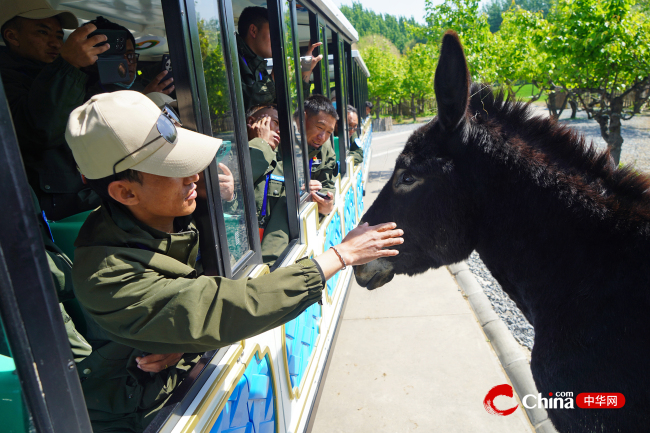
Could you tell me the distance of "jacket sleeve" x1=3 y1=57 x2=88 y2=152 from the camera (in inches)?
60.1

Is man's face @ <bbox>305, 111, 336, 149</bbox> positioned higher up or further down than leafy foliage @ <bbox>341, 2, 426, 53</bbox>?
further down

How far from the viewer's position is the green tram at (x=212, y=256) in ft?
2.61

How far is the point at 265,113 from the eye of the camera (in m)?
2.84

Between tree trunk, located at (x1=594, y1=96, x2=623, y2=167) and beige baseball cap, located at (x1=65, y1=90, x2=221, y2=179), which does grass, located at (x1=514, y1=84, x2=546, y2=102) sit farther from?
beige baseball cap, located at (x1=65, y1=90, x2=221, y2=179)

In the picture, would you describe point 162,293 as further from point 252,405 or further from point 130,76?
point 130,76

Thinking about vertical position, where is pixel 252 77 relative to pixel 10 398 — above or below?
above

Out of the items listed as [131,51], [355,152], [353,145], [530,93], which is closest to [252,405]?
[131,51]

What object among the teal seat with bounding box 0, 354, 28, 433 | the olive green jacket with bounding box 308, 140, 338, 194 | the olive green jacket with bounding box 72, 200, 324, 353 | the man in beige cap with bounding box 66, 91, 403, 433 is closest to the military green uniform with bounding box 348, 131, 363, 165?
the olive green jacket with bounding box 308, 140, 338, 194

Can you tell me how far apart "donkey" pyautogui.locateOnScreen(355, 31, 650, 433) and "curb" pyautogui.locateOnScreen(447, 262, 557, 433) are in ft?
4.41

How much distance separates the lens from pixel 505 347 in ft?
12.0

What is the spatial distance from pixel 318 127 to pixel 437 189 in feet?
6.68

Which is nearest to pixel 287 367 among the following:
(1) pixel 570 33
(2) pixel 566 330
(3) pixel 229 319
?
(3) pixel 229 319

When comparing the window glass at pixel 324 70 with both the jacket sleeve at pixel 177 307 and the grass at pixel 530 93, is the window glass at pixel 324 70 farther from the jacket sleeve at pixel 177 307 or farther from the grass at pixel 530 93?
the jacket sleeve at pixel 177 307

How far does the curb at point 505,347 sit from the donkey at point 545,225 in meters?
1.34
